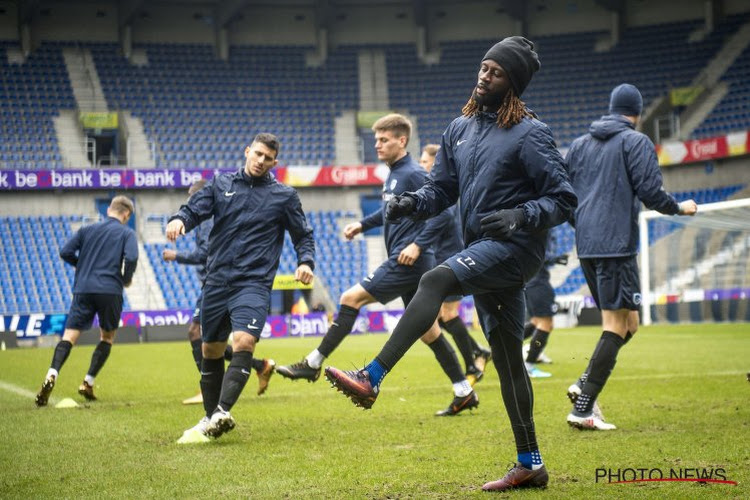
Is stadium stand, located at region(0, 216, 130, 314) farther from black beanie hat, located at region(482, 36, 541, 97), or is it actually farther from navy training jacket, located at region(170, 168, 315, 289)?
black beanie hat, located at region(482, 36, 541, 97)

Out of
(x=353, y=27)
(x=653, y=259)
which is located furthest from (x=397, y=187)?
(x=353, y=27)

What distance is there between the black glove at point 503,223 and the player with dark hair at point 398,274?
10.5 feet

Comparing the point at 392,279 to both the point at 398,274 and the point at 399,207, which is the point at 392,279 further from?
the point at 399,207

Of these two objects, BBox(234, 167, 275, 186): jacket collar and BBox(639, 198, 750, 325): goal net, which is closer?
BBox(234, 167, 275, 186): jacket collar

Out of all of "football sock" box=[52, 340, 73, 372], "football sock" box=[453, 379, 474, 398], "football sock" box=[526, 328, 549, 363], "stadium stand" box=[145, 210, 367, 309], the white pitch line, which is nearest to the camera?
"football sock" box=[453, 379, 474, 398]

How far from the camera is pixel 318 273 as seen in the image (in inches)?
1335

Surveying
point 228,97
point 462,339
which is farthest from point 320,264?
point 462,339

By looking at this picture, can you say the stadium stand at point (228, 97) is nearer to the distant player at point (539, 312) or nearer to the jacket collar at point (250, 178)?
the distant player at point (539, 312)

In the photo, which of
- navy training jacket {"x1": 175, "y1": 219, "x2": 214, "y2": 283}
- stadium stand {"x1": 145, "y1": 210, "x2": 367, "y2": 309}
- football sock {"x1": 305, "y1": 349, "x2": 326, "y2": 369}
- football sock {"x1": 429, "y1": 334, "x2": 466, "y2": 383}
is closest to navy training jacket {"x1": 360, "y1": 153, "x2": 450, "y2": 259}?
football sock {"x1": 429, "y1": 334, "x2": 466, "y2": 383}

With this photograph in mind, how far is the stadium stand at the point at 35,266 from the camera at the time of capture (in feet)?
97.3

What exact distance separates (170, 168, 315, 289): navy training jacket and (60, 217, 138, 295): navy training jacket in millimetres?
3604

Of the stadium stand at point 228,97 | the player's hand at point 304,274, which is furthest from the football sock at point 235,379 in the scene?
the stadium stand at point 228,97

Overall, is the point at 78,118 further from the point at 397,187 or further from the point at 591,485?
the point at 591,485

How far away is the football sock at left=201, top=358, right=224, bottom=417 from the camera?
21.3 feet
